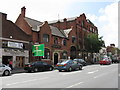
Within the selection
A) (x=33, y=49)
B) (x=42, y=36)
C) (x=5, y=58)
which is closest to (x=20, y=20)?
(x=42, y=36)

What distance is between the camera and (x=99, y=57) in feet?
203

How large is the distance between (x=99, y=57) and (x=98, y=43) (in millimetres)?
20463

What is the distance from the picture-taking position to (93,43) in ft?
140

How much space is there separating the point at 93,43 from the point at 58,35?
12.4 meters

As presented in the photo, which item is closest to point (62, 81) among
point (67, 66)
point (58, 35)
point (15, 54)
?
point (67, 66)

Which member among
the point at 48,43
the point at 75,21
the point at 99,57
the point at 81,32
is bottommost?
the point at 99,57

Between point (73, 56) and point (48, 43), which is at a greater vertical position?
point (48, 43)

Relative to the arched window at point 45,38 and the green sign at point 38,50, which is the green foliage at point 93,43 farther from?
the green sign at point 38,50

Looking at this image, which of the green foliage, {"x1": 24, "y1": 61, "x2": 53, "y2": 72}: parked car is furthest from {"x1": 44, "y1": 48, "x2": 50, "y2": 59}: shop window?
the green foliage

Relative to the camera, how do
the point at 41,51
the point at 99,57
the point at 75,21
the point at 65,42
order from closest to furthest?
1. the point at 41,51
2. the point at 65,42
3. the point at 75,21
4. the point at 99,57

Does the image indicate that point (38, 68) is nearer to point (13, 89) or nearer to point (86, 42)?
point (13, 89)

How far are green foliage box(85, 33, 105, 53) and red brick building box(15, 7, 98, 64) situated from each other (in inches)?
63.4

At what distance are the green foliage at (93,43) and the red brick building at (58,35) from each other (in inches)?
63.4

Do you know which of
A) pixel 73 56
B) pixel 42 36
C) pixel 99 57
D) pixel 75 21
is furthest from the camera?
pixel 99 57
